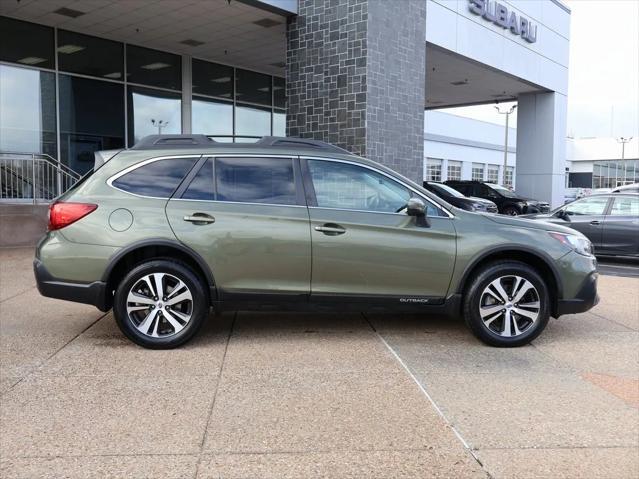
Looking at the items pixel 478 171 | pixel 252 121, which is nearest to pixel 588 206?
pixel 252 121

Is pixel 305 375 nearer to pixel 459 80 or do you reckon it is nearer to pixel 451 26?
pixel 451 26

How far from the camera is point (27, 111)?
46.7 ft

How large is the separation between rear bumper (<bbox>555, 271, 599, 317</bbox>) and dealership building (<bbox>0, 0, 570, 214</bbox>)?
6.32 m

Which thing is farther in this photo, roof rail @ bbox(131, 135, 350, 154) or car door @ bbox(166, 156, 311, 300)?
roof rail @ bbox(131, 135, 350, 154)

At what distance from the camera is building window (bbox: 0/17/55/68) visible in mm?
13773

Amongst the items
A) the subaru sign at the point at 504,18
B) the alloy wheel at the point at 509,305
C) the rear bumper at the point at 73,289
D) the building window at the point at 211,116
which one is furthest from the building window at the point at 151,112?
the alloy wheel at the point at 509,305

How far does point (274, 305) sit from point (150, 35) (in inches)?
483

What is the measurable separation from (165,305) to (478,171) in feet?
176

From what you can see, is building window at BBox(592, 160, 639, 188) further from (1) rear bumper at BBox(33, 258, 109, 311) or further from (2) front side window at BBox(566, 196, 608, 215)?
(1) rear bumper at BBox(33, 258, 109, 311)

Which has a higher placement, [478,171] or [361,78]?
[361,78]

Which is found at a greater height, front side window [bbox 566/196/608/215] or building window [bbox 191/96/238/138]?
building window [bbox 191/96/238/138]

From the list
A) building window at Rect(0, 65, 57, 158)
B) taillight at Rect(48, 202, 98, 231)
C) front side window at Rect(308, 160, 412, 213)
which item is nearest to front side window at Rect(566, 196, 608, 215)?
front side window at Rect(308, 160, 412, 213)

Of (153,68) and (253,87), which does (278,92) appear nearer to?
(253,87)

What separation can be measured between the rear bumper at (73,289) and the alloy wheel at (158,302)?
0.26m
